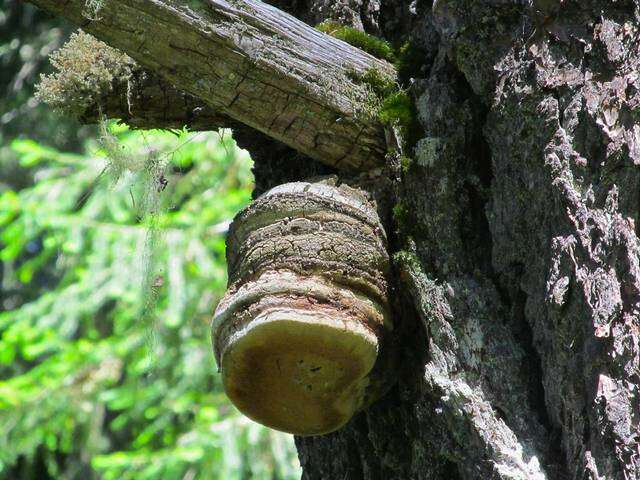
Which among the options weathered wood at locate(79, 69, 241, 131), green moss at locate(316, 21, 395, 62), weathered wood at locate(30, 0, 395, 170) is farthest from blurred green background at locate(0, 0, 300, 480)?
weathered wood at locate(30, 0, 395, 170)

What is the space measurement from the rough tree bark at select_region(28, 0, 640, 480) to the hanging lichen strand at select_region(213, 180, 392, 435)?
78mm

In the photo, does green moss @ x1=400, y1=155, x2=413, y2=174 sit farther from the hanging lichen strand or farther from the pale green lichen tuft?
the pale green lichen tuft

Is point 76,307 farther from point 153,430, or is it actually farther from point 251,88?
point 251,88

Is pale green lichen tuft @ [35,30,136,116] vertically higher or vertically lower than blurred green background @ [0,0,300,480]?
higher

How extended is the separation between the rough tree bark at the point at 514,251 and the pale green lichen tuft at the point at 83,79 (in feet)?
0.87

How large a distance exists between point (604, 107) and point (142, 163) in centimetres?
102

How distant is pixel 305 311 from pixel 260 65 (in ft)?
1.51

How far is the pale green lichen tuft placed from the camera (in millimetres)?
1874

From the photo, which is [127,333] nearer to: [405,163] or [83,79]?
[83,79]

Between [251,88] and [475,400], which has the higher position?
[251,88]

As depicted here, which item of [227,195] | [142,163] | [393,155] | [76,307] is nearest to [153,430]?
[76,307]

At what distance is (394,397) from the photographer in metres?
1.69

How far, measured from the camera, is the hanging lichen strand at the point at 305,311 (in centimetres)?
152

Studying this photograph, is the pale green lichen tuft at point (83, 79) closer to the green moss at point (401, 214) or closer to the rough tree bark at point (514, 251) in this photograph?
the rough tree bark at point (514, 251)
